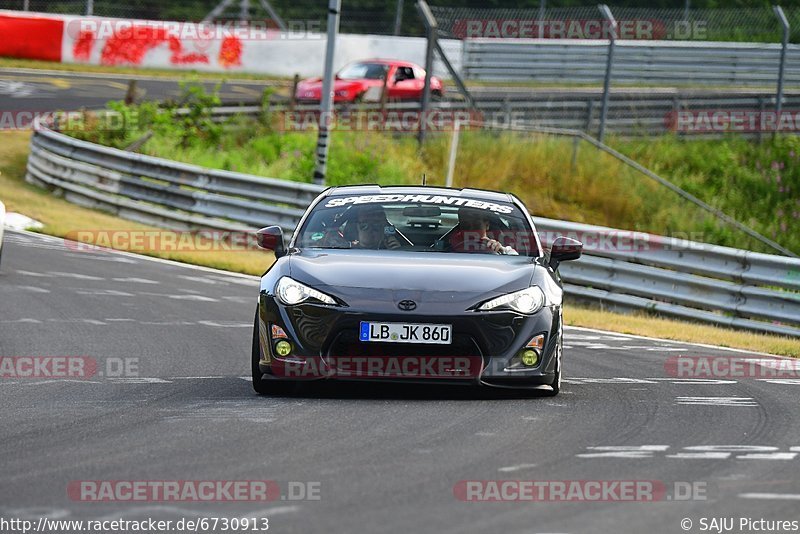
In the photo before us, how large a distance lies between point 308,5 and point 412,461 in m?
40.9

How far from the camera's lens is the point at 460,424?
24.5 feet

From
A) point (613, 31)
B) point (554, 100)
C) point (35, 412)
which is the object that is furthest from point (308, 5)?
point (35, 412)

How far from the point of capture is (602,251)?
1700 centimetres

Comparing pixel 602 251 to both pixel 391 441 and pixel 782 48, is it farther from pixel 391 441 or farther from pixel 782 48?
pixel 782 48

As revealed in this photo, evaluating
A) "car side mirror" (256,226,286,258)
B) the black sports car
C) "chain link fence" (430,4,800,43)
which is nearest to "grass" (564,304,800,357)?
the black sports car

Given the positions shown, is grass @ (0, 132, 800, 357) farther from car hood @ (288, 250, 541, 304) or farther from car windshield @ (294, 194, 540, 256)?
car hood @ (288, 250, 541, 304)

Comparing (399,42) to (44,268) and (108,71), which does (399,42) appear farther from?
(44,268)

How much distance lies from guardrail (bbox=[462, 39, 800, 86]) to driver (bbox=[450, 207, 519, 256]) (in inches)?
916

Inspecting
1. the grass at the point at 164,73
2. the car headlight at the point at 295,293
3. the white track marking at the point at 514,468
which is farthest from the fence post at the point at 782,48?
the white track marking at the point at 514,468

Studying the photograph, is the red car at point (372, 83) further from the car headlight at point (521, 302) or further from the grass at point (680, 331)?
the car headlight at point (521, 302)

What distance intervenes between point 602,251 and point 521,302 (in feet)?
28.8

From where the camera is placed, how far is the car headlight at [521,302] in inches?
327

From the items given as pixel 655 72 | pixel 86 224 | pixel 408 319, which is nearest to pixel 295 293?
pixel 408 319

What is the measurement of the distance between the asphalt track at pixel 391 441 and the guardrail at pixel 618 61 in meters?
22.2
